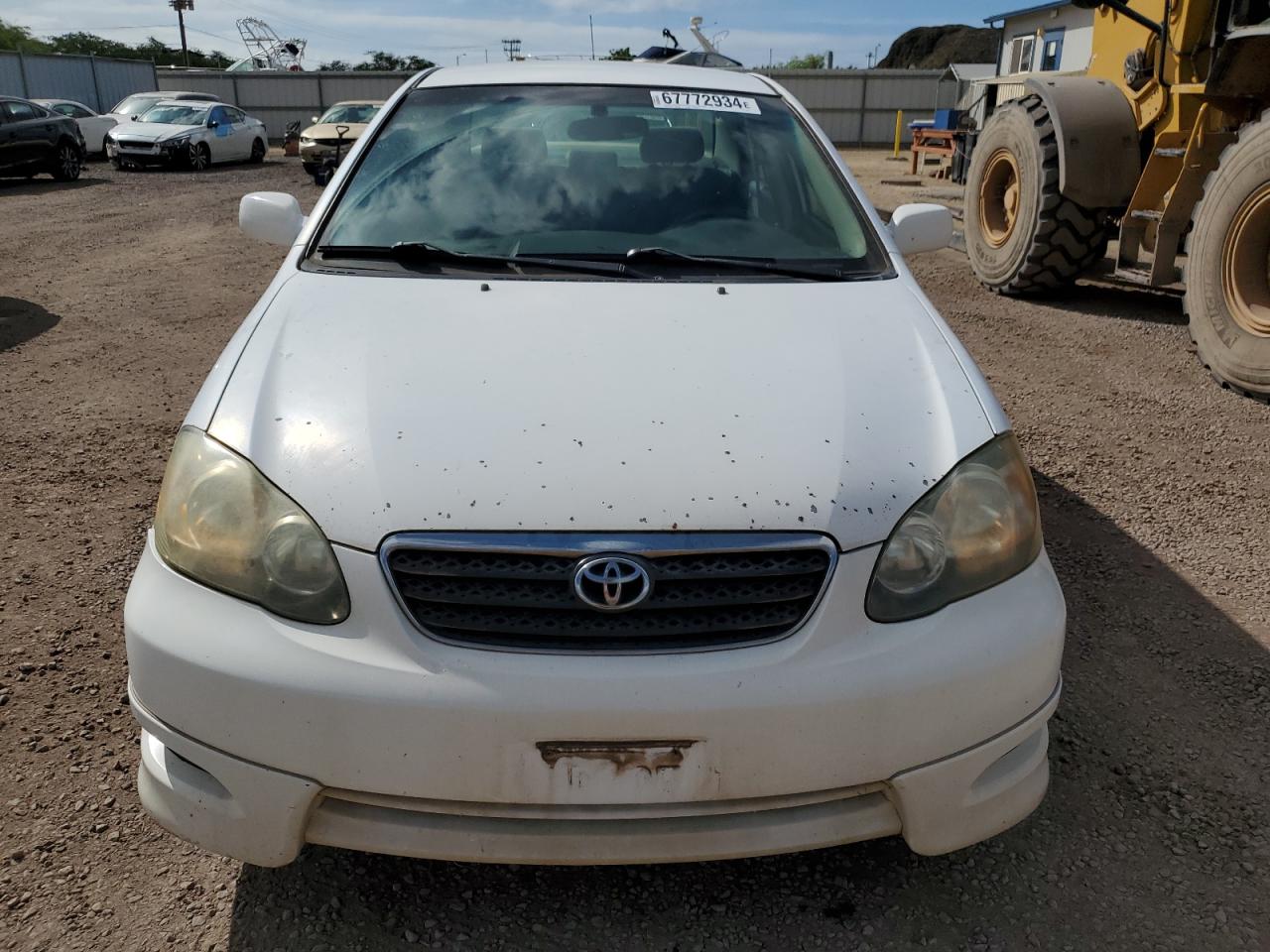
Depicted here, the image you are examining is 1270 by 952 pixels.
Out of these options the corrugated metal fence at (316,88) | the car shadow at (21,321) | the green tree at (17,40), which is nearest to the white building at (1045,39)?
the corrugated metal fence at (316,88)

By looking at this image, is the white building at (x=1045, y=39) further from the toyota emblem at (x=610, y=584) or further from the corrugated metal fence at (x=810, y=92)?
the toyota emblem at (x=610, y=584)

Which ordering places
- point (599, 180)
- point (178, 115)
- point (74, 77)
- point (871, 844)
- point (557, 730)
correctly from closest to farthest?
point (557, 730) < point (871, 844) < point (599, 180) < point (178, 115) < point (74, 77)

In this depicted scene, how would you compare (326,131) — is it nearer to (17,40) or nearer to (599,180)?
(599,180)

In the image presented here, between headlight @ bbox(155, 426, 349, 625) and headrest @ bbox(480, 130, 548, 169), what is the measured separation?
56.1 inches

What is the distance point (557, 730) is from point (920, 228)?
2.13m

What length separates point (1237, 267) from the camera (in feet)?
17.4

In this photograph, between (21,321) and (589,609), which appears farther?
(21,321)

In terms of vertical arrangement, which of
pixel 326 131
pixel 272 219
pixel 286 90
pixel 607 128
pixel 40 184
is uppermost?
pixel 607 128

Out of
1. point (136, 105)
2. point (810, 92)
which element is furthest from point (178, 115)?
point (810, 92)

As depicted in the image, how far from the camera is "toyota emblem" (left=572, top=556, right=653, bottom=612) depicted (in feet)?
5.58

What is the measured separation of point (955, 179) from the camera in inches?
729

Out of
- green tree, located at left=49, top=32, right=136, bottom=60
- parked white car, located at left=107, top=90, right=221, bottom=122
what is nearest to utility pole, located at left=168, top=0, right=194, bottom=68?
green tree, located at left=49, top=32, right=136, bottom=60

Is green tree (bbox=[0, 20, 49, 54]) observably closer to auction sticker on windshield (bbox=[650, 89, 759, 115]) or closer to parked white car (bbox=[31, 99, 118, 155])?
parked white car (bbox=[31, 99, 118, 155])

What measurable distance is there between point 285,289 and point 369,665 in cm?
122
